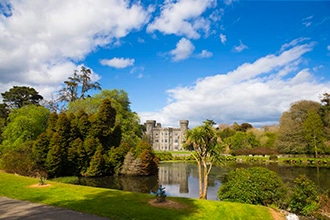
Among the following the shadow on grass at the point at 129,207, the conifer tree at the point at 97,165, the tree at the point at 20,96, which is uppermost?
the tree at the point at 20,96

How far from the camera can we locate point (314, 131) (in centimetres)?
5541

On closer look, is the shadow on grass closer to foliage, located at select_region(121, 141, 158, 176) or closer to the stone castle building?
foliage, located at select_region(121, 141, 158, 176)

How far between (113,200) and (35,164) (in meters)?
19.8

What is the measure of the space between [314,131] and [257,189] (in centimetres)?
4724

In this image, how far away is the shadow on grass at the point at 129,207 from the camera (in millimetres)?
11211

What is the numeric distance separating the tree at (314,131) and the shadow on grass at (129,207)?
169 ft

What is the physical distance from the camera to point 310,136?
184 ft

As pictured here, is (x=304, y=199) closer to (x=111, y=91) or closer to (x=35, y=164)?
(x=35, y=164)

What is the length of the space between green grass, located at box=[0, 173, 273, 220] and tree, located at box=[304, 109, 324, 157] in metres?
49.6

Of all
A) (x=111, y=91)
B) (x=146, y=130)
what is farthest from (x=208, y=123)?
(x=146, y=130)

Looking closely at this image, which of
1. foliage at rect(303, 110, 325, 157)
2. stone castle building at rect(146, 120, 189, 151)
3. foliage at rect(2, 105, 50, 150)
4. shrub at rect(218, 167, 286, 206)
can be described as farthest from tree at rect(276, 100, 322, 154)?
stone castle building at rect(146, 120, 189, 151)

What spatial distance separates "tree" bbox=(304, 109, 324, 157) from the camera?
181 feet

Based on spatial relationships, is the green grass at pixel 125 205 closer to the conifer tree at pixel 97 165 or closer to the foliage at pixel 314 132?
the conifer tree at pixel 97 165

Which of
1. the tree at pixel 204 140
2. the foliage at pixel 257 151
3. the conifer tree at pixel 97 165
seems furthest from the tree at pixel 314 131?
the conifer tree at pixel 97 165
